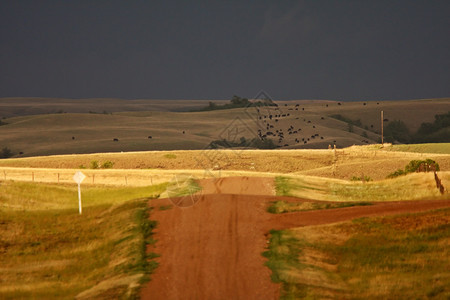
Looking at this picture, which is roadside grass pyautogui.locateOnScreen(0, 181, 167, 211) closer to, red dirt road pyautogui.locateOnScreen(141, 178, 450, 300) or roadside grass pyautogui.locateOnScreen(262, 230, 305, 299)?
red dirt road pyautogui.locateOnScreen(141, 178, 450, 300)

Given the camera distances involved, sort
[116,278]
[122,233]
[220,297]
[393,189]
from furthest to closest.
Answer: [393,189]
[122,233]
[116,278]
[220,297]

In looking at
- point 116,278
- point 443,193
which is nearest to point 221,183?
point 443,193


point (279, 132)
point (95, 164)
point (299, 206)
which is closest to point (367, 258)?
point (299, 206)

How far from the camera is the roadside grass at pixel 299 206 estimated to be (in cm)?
3394

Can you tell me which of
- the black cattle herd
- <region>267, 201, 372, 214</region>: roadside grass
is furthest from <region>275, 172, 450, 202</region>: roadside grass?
the black cattle herd

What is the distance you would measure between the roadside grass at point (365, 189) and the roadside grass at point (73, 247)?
763 centimetres

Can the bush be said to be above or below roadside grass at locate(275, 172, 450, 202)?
above

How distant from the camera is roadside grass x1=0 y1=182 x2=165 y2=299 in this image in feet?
82.7

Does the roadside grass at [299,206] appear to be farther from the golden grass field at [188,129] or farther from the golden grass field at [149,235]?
the golden grass field at [188,129]

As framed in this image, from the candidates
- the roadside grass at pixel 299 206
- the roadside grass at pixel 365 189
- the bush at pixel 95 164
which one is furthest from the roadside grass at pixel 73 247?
the bush at pixel 95 164

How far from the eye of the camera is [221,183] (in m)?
44.9

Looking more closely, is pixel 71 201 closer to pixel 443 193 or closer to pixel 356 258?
pixel 443 193

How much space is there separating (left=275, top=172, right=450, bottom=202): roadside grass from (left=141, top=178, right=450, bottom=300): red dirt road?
19.3ft

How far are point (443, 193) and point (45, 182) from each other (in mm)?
27899
